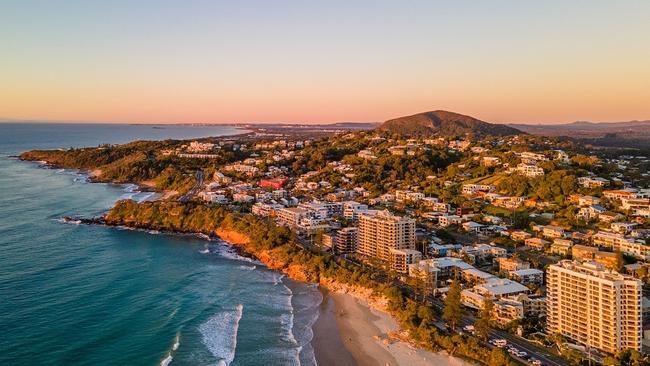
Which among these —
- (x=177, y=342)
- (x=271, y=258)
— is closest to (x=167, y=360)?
(x=177, y=342)

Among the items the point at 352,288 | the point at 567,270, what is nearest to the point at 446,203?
the point at 352,288

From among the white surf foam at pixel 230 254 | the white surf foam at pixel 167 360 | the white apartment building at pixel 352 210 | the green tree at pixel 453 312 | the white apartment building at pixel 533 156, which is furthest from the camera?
the white apartment building at pixel 533 156

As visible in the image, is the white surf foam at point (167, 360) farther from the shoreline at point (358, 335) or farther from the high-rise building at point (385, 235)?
the high-rise building at point (385, 235)

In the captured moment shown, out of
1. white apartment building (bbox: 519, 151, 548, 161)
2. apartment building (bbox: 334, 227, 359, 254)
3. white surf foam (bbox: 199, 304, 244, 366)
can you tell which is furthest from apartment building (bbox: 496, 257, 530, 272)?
white apartment building (bbox: 519, 151, 548, 161)

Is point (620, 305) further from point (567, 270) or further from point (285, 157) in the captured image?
point (285, 157)

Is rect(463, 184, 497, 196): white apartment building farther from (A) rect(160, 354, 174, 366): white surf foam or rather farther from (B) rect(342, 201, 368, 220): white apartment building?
(A) rect(160, 354, 174, 366): white surf foam

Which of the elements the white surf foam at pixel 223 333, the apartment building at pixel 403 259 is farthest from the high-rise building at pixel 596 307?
the white surf foam at pixel 223 333
